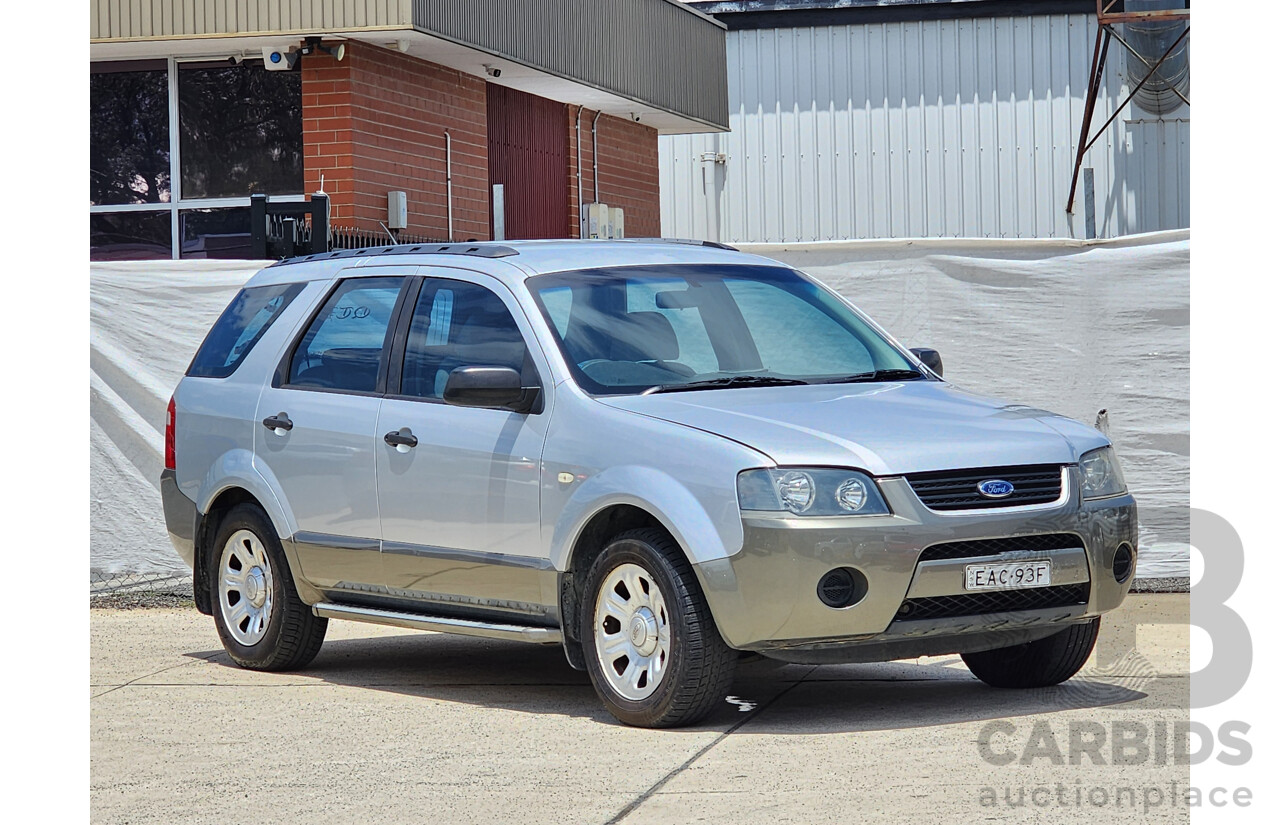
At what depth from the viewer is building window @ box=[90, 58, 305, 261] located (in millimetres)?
16438

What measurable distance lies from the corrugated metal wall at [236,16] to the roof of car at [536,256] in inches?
267

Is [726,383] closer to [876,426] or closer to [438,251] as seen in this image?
[876,426]

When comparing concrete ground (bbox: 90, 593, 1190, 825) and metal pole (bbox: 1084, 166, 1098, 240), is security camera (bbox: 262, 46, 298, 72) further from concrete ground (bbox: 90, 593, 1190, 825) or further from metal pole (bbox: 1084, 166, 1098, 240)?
metal pole (bbox: 1084, 166, 1098, 240)

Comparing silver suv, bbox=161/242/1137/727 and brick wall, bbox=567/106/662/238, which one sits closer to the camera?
silver suv, bbox=161/242/1137/727

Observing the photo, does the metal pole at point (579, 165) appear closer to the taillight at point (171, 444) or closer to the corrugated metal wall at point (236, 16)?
the corrugated metal wall at point (236, 16)

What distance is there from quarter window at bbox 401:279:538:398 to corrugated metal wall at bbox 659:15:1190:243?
19235 millimetres

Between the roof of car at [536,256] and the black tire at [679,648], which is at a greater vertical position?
the roof of car at [536,256]

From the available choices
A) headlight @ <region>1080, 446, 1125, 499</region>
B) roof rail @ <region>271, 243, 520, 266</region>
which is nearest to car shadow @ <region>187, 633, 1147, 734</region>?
headlight @ <region>1080, 446, 1125, 499</region>

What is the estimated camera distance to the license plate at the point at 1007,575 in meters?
6.93

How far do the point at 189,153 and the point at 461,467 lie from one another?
9.46m

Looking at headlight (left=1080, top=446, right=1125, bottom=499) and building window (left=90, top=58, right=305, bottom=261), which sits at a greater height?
building window (left=90, top=58, right=305, bottom=261)

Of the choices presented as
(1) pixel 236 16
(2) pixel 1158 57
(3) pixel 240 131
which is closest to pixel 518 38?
(3) pixel 240 131

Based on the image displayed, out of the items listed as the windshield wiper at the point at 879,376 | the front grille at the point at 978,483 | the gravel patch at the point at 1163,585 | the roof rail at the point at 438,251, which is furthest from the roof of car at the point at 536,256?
the gravel patch at the point at 1163,585

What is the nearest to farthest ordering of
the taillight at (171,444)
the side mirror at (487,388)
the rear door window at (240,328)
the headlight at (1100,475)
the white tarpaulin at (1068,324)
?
the headlight at (1100,475) < the side mirror at (487,388) < the rear door window at (240,328) < the taillight at (171,444) < the white tarpaulin at (1068,324)
